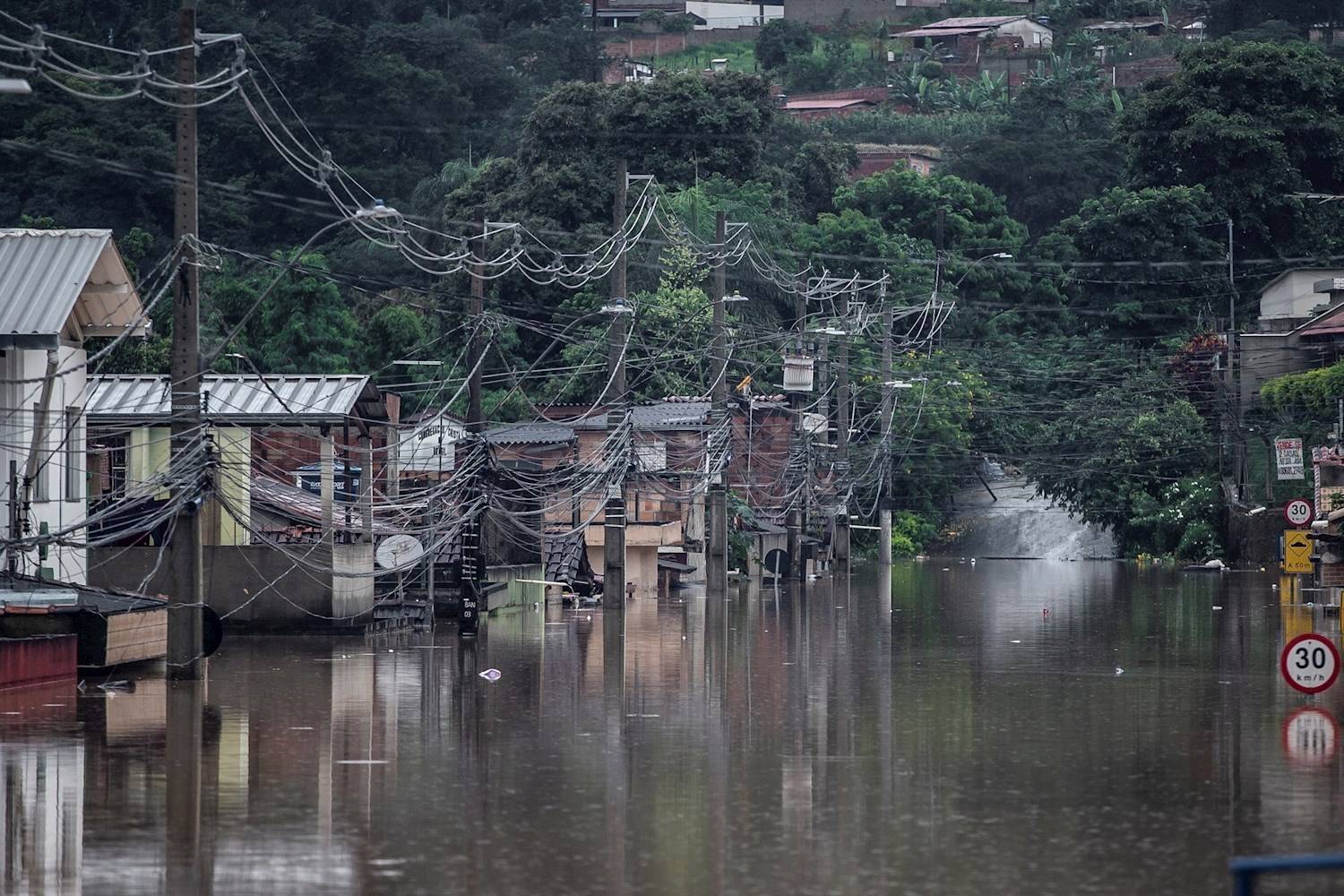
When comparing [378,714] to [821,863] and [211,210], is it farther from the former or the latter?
[211,210]

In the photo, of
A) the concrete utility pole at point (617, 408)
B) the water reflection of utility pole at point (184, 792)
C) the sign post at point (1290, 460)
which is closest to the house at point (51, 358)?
the water reflection of utility pole at point (184, 792)

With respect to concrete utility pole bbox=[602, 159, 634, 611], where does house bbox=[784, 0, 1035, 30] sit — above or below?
above

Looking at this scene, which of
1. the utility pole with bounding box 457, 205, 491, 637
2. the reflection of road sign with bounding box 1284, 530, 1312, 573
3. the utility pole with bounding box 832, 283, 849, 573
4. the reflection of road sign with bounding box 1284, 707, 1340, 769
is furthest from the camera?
the utility pole with bounding box 832, 283, 849, 573

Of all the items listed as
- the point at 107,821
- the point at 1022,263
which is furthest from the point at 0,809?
the point at 1022,263

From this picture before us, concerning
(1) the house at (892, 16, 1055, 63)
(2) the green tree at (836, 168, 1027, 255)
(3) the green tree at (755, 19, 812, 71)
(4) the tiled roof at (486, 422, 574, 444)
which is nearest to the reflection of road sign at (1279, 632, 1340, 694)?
(4) the tiled roof at (486, 422, 574, 444)

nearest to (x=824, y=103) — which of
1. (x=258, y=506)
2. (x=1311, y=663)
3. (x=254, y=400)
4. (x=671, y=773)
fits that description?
(x=258, y=506)

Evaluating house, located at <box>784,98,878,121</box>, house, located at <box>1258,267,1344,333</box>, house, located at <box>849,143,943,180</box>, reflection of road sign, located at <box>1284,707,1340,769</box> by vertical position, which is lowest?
reflection of road sign, located at <box>1284,707,1340,769</box>

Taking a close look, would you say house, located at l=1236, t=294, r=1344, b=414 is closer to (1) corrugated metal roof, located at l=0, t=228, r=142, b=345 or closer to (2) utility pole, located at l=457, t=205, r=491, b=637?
(2) utility pole, located at l=457, t=205, r=491, b=637
